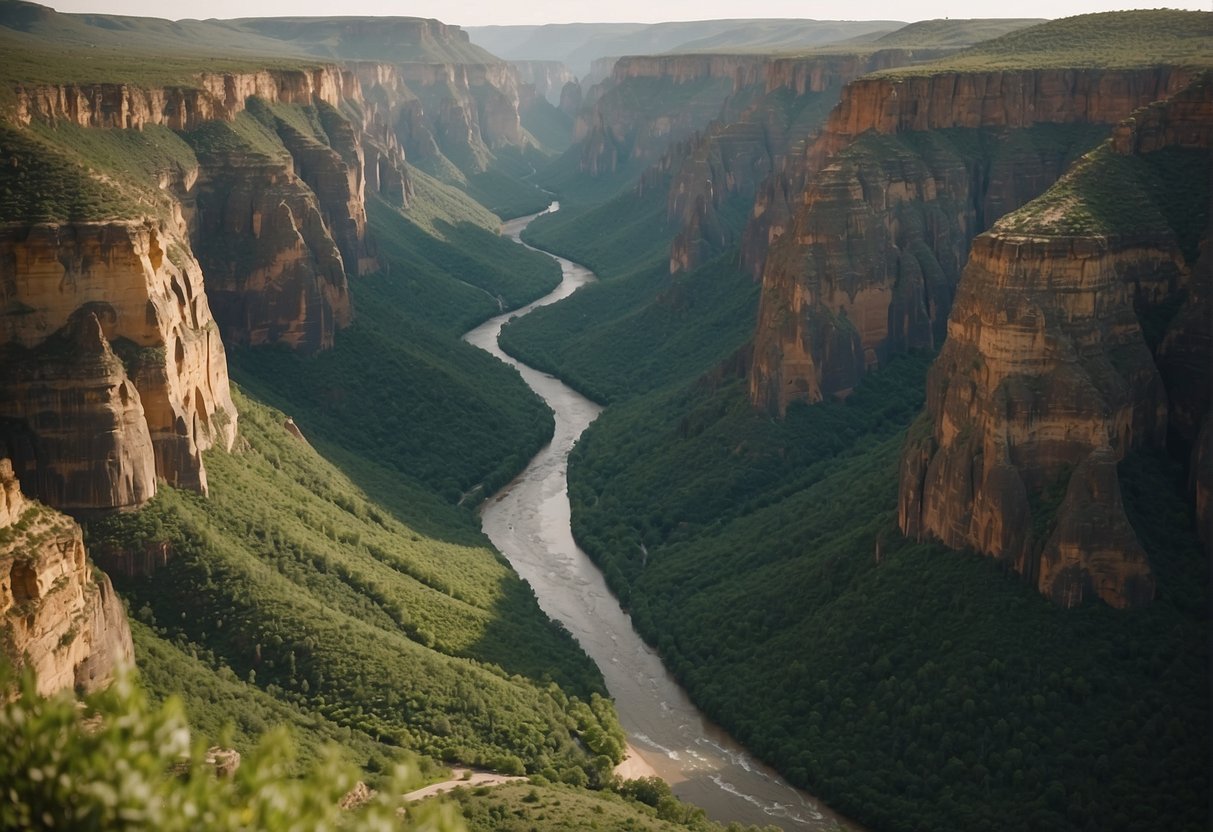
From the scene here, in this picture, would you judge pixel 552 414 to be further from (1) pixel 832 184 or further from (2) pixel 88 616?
(2) pixel 88 616

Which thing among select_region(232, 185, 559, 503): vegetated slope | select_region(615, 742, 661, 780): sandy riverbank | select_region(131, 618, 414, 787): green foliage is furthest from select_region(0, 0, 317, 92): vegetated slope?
select_region(615, 742, 661, 780): sandy riverbank

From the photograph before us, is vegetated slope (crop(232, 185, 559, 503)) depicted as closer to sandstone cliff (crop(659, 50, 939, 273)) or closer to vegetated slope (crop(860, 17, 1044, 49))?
sandstone cliff (crop(659, 50, 939, 273))

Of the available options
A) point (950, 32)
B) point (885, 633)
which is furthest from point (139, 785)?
point (950, 32)

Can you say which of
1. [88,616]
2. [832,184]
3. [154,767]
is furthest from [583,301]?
[154,767]

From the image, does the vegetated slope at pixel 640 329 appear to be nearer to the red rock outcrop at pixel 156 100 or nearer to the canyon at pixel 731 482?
the canyon at pixel 731 482

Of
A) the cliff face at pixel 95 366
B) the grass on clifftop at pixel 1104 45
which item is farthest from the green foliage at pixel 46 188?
the grass on clifftop at pixel 1104 45

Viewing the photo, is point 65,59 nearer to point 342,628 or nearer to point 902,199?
point 902,199
